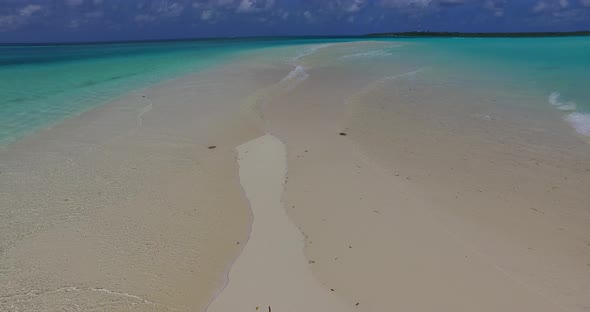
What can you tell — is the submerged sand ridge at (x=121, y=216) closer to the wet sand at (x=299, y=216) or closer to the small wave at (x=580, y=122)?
the wet sand at (x=299, y=216)

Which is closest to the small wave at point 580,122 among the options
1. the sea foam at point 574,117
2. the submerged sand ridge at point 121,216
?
the sea foam at point 574,117

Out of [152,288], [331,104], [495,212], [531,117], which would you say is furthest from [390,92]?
[152,288]

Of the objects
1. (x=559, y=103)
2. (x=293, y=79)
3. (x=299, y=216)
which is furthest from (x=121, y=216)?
(x=293, y=79)

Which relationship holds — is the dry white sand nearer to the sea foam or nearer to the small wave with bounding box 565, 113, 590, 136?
the small wave with bounding box 565, 113, 590, 136

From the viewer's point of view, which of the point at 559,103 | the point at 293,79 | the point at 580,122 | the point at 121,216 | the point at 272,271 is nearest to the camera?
the point at 272,271

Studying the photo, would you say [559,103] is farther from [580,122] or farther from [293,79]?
[293,79]

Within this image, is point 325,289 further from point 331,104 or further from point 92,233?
point 331,104
